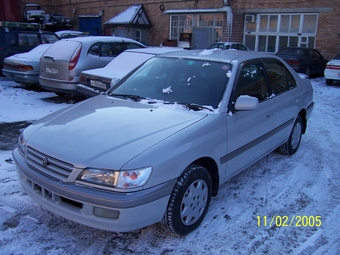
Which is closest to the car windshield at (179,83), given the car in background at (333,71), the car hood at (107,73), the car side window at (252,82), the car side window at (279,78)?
the car side window at (252,82)

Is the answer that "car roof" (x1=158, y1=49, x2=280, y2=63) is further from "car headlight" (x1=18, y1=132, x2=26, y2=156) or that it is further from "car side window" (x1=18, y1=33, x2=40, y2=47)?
"car side window" (x1=18, y1=33, x2=40, y2=47)

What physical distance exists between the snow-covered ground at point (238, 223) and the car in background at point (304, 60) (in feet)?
33.3

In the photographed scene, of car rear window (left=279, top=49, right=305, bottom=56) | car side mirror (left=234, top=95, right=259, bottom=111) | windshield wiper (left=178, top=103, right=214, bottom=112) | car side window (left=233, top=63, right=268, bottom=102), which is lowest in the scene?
car rear window (left=279, top=49, right=305, bottom=56)

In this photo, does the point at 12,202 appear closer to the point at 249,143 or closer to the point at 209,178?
the point at 209,178

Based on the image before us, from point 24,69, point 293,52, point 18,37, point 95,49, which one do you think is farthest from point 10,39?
point 293,52

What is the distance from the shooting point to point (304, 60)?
14414 mm

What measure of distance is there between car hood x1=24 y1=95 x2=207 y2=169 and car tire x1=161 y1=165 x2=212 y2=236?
43 cm

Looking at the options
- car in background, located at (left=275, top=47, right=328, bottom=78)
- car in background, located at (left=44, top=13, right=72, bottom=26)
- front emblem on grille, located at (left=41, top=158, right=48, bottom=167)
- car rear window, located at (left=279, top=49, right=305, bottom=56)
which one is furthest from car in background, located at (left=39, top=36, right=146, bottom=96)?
car in background, located at (left=44, top=13, right=72, bottom=26)

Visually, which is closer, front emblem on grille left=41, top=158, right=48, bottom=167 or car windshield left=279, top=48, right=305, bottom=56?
front emblem on grille left=41, top=158, right=48, bottom=167

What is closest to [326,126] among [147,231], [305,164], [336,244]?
[305,164]

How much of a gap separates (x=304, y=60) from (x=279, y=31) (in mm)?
5117

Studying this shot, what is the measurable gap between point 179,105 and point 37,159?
149 cm

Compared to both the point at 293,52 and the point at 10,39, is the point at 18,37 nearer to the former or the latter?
the point at 10,39

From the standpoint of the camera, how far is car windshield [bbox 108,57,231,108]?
364 cm
